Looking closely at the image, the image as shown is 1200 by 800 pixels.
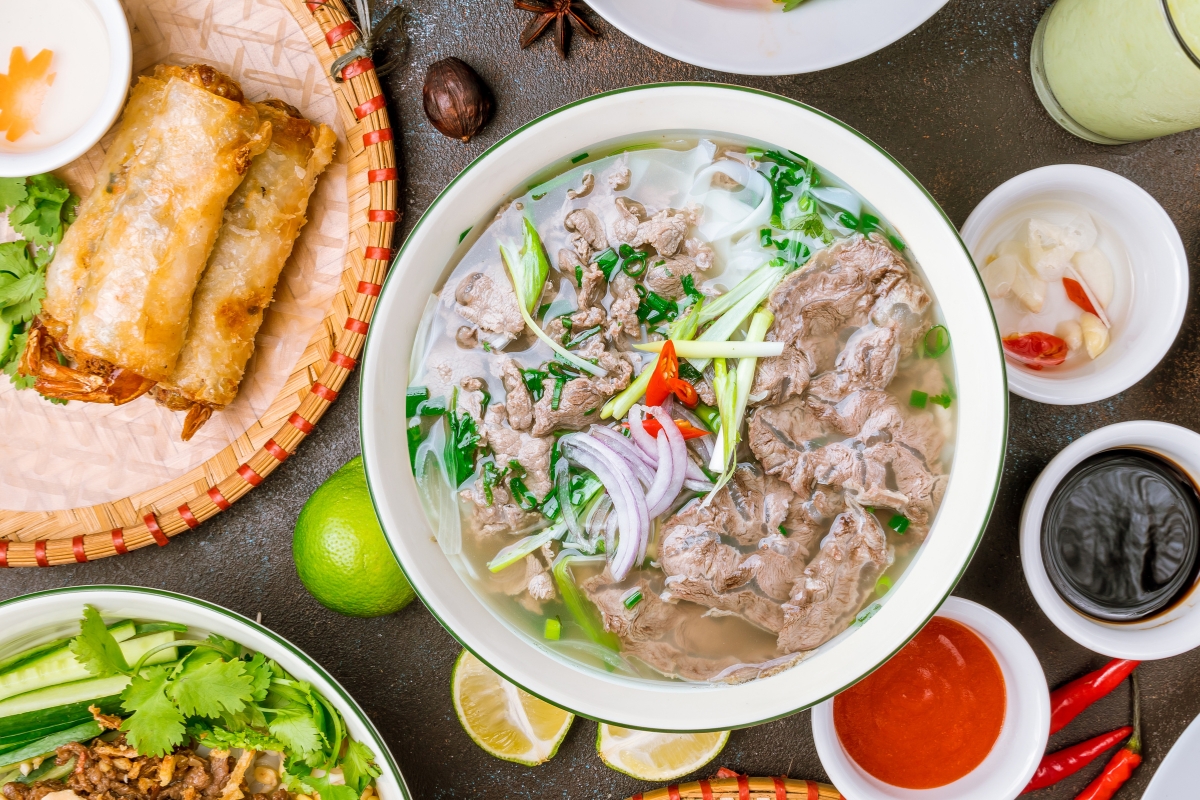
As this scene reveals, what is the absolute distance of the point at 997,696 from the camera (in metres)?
2.03

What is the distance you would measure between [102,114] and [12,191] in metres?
0.35

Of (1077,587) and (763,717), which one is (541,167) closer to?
(763,717)

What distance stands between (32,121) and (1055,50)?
2.55 m

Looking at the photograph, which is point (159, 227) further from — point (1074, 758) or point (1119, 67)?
point (1074, 758)

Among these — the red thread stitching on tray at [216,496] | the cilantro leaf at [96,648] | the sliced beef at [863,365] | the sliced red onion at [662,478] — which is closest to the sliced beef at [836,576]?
the sliced beef at [863,365]

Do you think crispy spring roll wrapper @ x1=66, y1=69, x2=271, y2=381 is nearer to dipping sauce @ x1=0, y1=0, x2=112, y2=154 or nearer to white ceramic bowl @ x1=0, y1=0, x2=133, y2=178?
white ceramic bowl @ x1=0, y1=0, x2=133, y2=178

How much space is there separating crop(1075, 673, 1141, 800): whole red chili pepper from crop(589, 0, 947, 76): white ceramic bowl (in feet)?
6.07

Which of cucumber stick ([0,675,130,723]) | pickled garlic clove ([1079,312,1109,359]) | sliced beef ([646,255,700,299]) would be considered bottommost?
cucumber stick ([0,675,130,723])

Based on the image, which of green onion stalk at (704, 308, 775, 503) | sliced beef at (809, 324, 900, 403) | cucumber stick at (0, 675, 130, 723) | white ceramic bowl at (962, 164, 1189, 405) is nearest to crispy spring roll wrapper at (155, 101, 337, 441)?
cucumber stick at (0, 675, 130, 723)

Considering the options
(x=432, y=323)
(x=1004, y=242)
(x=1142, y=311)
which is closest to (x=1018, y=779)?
(x=1142, y=311)

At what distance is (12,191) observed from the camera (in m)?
1.95

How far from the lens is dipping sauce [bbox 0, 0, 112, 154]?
75.2 inches


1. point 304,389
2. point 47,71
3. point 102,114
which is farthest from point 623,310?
point 47,71

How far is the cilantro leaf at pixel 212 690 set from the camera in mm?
1803
